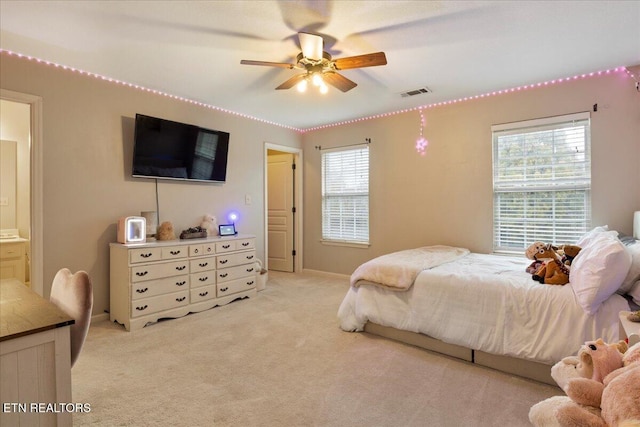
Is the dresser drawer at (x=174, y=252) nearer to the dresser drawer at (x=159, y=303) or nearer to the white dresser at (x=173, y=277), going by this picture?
the white dresser at (x=173, y=277)

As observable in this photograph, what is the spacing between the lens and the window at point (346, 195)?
16.5 feet

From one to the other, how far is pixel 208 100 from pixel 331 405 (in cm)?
370

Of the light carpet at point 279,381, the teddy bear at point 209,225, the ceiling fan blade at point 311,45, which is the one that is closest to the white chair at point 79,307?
the light carpet at point 279,381

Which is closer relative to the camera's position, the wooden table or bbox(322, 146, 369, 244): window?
the wooden table

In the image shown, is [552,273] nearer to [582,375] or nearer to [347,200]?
[582,375]

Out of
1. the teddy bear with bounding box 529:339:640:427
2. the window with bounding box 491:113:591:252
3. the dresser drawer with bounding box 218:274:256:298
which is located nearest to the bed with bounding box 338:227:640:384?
the window with bounding box 491:113:591:252

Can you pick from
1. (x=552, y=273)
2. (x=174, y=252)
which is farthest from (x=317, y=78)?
(x=552, y=273)

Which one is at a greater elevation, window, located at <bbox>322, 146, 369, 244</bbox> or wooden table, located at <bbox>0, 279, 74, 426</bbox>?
window, located at <bbox>322, 146, 369, 244</bbox>

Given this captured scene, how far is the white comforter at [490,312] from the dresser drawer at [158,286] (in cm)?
176

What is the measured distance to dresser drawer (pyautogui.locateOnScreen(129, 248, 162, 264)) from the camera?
3.07 m

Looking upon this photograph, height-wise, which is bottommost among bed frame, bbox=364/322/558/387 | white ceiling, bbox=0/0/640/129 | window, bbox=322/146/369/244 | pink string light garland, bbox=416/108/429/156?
bed frame, bbox=364/322/558/387

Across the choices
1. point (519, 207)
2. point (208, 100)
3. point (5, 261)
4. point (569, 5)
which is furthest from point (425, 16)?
point (5, 261)

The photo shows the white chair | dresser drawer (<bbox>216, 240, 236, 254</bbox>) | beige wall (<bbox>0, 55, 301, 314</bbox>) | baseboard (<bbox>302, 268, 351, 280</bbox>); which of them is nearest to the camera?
the white chair

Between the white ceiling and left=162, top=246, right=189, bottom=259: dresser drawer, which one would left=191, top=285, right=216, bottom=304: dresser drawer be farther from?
the white ceiling
